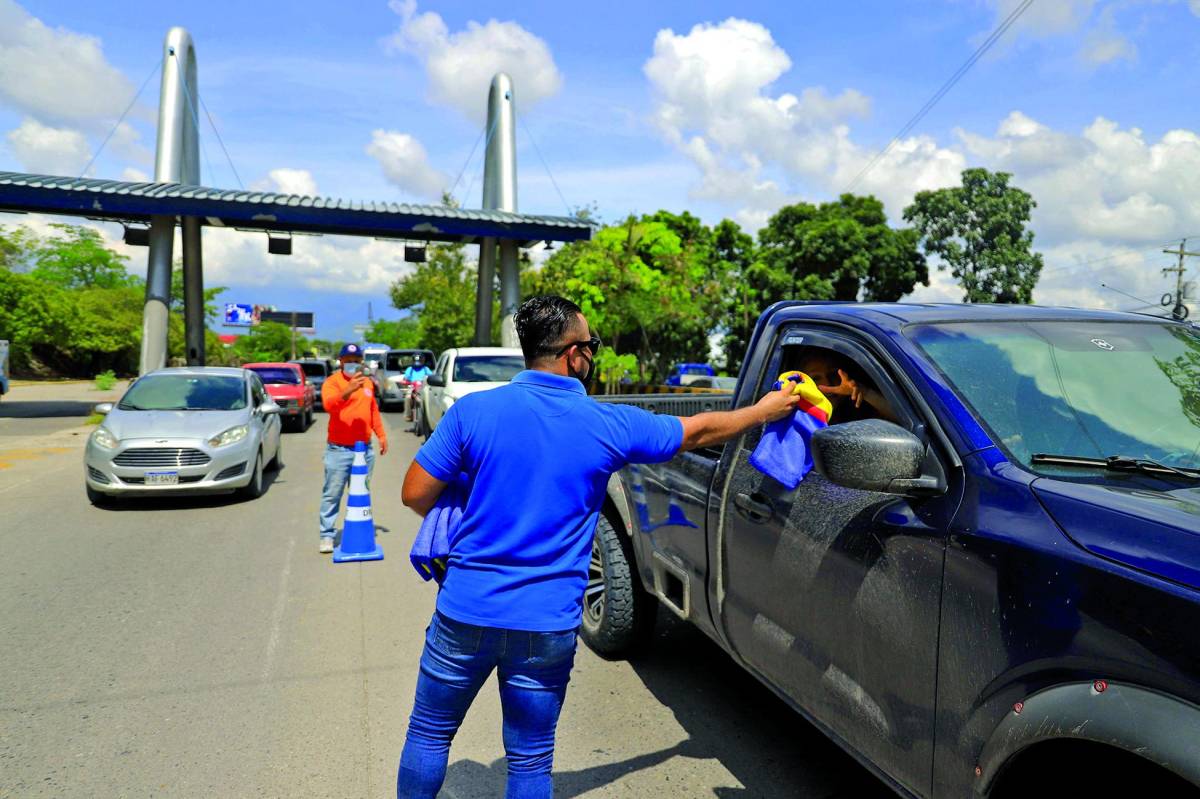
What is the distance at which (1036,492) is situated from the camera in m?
2.10

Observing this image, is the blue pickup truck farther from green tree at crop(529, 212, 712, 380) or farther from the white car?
green tree at crop(529, 212, 712, 380)

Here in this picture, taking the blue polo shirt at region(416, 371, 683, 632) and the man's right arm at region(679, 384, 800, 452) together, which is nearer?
the blue polo shirt at region(416, 371, 683, 632)

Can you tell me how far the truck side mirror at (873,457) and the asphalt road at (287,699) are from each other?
168 centimetres

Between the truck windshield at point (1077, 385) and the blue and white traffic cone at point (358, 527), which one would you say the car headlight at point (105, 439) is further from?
the truck windshield at point (1077, 385)

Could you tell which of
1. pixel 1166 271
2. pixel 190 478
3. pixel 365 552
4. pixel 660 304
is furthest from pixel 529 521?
pixel 1166 271

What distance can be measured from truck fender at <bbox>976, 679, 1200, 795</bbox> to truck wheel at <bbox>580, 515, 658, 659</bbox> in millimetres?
2601

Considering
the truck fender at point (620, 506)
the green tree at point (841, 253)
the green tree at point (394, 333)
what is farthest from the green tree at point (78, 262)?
the truck fender at point (620, 506)

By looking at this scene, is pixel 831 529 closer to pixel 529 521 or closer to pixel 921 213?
pixel 529 521

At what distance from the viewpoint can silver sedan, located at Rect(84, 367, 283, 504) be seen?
9125 mm

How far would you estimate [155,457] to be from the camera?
361 inches

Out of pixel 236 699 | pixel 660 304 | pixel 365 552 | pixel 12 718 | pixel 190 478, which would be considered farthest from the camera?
pixel 660 304

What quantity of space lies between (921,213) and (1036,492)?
42303mm

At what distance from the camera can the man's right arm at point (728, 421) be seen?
8.45ft

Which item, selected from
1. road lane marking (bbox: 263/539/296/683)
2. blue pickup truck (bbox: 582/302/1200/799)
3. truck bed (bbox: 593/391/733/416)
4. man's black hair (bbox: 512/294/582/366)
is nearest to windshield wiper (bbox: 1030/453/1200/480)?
blue pickup truck (bbox: 582/302/1200/799)
